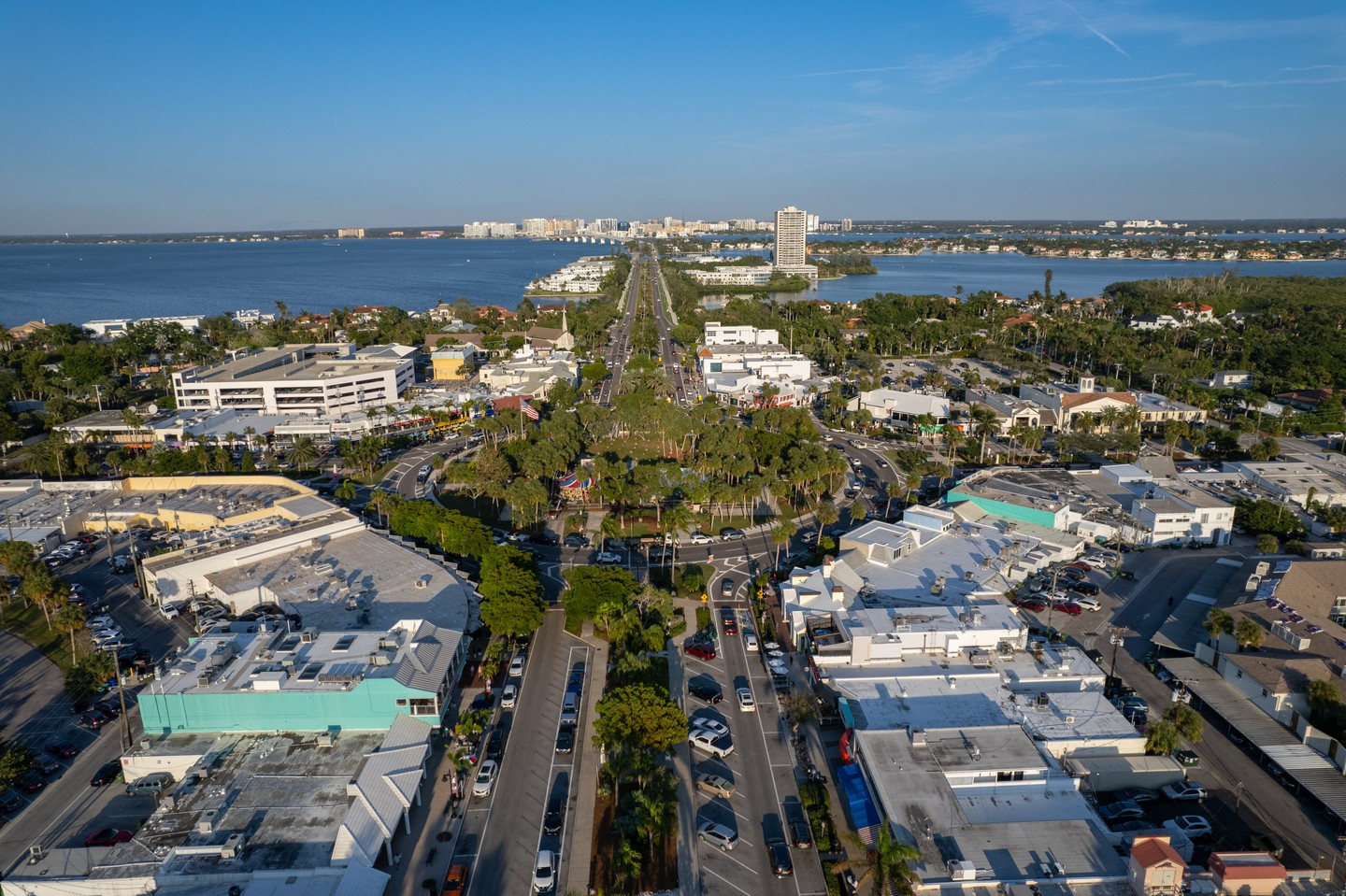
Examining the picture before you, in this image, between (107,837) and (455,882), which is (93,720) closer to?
(107,837)

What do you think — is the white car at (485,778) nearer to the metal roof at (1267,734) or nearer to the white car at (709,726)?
the white car at (709,726)

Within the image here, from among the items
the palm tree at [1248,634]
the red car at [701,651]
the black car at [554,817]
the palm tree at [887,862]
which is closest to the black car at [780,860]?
the palm tree at [887,862]

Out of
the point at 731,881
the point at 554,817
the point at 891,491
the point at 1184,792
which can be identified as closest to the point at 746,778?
the point at 731,881

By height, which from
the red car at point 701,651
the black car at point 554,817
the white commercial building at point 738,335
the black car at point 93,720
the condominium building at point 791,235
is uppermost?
the condominium building at point 791,235

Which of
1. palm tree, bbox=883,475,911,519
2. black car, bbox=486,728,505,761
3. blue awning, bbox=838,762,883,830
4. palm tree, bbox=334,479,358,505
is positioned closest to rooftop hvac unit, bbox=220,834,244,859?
black car, bbox=486,728,505,761

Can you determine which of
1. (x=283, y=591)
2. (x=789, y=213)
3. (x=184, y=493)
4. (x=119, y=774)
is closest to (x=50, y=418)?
(x=184, y=493)

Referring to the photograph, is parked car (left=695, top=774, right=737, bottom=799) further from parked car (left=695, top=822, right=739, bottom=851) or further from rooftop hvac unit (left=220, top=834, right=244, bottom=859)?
rooftop hvac unit (left=220, top=834, right=244, bottom=859)

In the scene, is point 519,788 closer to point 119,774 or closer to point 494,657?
point 494,657
